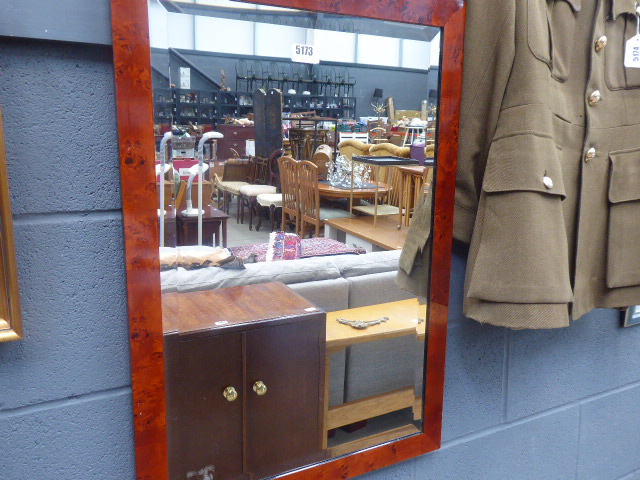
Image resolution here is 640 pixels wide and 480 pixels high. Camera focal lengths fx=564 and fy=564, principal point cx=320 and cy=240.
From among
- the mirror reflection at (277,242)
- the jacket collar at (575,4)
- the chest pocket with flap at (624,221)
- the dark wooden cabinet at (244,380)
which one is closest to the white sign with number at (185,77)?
the mirror reflection at (277,242)

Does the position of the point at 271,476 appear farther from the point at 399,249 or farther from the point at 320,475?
the point at 399,249

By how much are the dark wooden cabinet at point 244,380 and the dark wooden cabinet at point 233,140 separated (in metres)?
0.27

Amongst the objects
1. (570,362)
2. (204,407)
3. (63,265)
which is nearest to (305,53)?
(63,265)

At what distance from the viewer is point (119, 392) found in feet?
2.91

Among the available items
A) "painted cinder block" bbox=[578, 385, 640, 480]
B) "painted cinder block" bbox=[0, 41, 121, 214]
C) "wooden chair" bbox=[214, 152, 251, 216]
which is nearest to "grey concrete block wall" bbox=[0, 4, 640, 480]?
"painted cinder block" bbox=[0, 41, 121, 214]

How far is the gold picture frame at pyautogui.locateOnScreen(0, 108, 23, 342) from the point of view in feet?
2.39

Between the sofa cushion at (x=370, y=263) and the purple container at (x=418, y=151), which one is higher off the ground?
the purple container at (x=418, y=151)

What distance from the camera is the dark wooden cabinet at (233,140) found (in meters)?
1.06

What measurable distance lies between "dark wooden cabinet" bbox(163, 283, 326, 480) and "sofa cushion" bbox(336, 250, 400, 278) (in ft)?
0.35

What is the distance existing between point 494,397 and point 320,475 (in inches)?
19.3

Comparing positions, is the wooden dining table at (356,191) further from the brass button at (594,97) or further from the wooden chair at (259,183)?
the brass button at (594,97)

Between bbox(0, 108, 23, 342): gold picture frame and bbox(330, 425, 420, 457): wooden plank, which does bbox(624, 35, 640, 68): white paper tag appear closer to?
bbox(330, 425, 420, 457): wooden plank

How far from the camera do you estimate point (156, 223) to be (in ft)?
2.81

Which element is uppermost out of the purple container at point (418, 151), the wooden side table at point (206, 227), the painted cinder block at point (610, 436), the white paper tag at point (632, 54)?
the white paper tag at point (632, 54)
